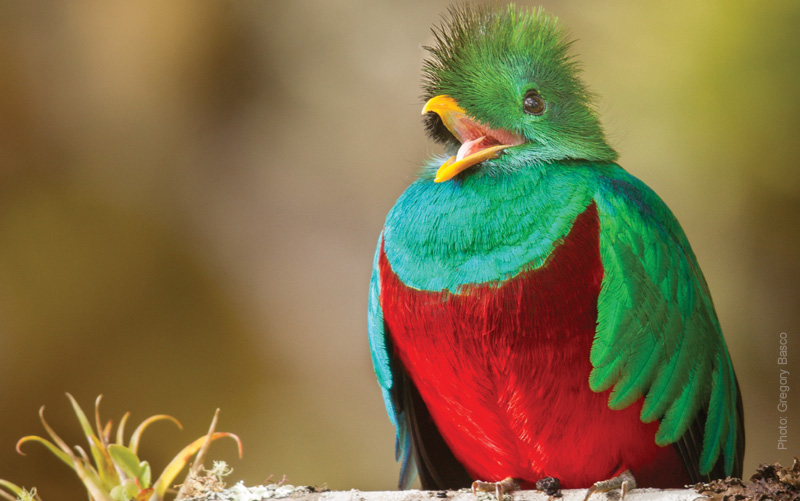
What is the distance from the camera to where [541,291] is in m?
1.59

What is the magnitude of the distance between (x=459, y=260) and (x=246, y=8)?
73.2 inches

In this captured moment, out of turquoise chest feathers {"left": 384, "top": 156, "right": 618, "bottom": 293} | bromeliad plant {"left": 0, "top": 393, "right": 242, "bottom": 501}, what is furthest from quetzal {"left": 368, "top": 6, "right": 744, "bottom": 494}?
bromeliad plant {"left": 0, "top": 393, "right": 242, "bottom": 501}

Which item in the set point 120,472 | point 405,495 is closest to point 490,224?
point 405,495

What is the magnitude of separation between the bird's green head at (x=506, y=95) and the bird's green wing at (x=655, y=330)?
0.13 m

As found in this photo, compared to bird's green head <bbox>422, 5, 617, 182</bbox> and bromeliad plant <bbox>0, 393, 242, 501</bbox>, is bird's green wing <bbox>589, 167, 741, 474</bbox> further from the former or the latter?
bromeliad plant <bbox>0, 393, 242, 501</bbox>

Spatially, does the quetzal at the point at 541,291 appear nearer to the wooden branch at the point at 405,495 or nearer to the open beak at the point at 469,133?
the open beak at the point at 469,133

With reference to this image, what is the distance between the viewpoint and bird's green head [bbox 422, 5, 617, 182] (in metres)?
1.69

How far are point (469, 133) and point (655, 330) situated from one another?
56 centimetres

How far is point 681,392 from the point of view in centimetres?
165

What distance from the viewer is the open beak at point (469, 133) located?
1.68 m

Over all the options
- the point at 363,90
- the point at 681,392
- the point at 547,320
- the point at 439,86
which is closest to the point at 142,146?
the point at 363,90

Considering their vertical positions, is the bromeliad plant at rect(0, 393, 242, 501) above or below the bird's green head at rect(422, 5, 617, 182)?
below

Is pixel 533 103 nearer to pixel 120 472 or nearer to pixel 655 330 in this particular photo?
pixel 655 330

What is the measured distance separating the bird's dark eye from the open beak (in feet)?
0.21
